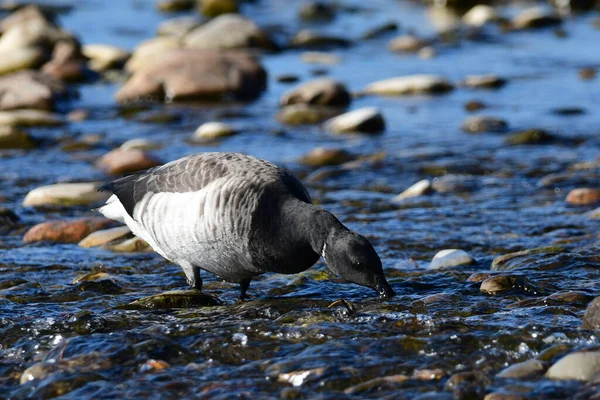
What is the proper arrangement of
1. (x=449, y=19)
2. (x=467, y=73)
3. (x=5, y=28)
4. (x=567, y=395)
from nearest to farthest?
(x=567, y=395), (x=467, y=73), (x=5, y=28), (x=449, y=19)

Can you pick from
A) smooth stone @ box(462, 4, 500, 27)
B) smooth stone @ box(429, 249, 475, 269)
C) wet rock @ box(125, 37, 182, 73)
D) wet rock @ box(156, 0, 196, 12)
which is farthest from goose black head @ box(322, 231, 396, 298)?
wet rock @ box(156, 0, 196, 12)

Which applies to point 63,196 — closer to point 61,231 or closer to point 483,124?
point 61,231

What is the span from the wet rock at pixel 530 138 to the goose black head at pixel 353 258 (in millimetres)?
8471

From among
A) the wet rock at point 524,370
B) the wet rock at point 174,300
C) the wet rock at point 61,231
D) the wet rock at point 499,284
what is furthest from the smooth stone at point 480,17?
the wet rock at point 524,370

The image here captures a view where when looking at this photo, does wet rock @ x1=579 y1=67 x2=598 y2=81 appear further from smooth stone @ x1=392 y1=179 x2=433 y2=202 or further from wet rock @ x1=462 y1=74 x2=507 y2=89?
smooth stone @ x1=392 y1=179 x2=433 y2=202

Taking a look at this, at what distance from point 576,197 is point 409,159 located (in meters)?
3.31

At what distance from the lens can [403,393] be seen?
6297 millimetres

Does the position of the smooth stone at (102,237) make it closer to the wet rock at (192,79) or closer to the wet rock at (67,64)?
the wet rock at (192,79)

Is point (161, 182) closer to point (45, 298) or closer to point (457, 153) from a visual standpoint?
point (45, 298)

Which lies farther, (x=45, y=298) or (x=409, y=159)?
(x=409, y=159)

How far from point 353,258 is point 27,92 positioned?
1229 cm

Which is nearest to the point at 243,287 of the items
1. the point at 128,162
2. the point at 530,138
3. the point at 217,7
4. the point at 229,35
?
the point at 128,162

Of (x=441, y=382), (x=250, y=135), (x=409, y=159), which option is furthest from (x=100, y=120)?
(x=441, y=382)

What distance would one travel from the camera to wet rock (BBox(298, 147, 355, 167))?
14.7m
